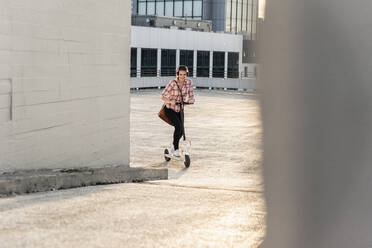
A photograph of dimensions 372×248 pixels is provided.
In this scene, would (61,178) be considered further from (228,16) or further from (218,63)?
(228,16)

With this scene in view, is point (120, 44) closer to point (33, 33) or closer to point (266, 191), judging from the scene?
point (33, 33)

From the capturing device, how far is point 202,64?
173 feet

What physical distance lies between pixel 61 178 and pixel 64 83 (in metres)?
1.71

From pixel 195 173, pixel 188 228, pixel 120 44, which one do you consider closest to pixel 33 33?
pixel 120 44

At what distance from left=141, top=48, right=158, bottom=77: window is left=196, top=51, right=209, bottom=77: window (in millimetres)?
5769

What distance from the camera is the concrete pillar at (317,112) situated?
1311 mm

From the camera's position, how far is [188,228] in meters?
4.79

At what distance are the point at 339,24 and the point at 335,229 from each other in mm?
507

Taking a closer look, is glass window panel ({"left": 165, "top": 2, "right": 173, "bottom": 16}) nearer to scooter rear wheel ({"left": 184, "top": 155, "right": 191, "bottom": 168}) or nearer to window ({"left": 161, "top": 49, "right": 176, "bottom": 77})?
window ({"left": 161, "top": 49, "right": 176, "bottom": 77})

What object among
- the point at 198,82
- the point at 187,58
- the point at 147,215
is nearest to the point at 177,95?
the point at 147,215

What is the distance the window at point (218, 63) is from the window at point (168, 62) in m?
4.88

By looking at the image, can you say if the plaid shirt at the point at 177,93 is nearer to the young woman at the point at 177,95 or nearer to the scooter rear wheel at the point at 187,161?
the young woman at the point at 177,95

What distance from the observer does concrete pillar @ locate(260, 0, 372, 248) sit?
1311 millimetres

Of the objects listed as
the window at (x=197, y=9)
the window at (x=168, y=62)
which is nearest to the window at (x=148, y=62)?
the window at (x=168, y=62)
